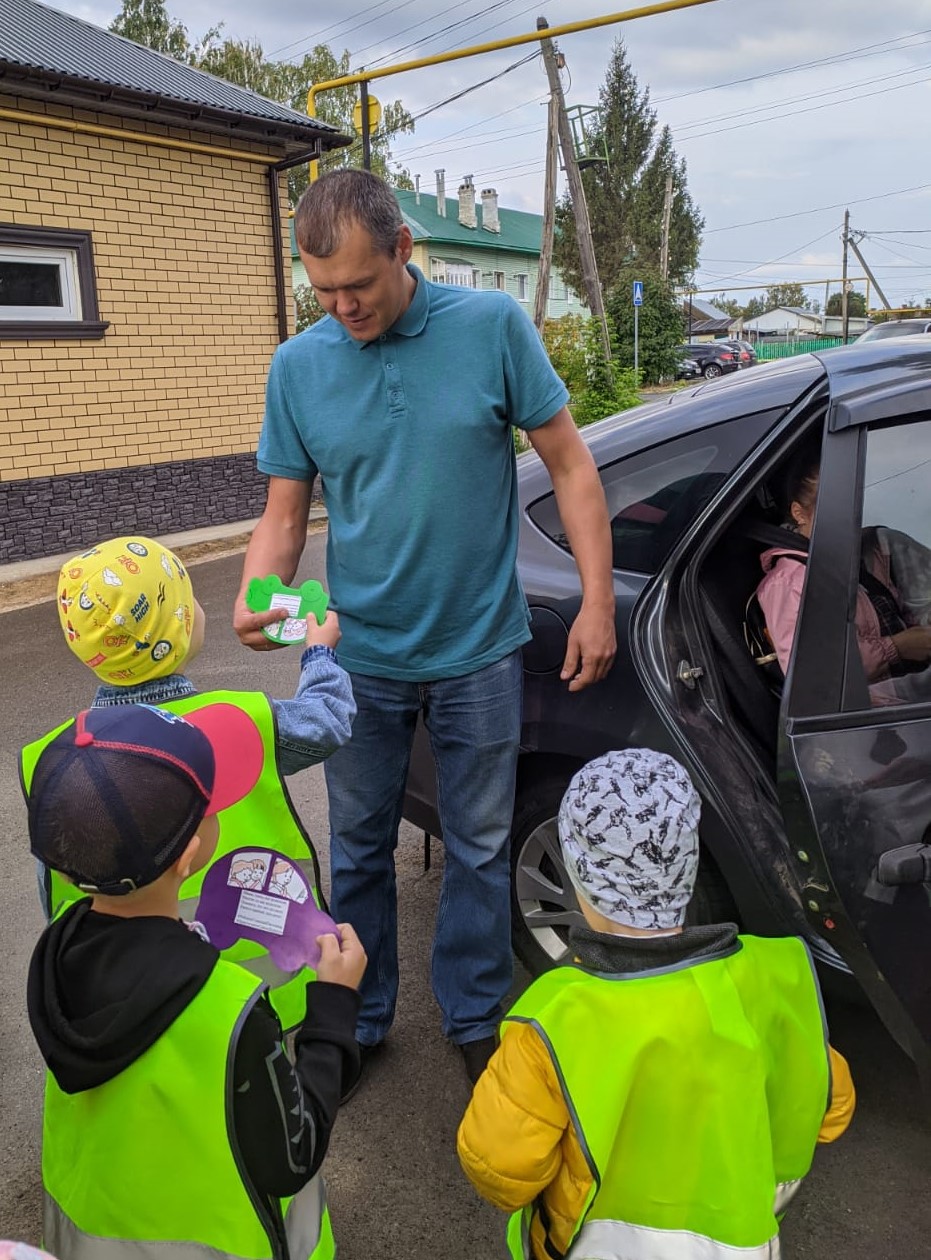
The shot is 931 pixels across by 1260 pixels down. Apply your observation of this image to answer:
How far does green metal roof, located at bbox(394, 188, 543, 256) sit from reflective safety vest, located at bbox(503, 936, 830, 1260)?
121 feet

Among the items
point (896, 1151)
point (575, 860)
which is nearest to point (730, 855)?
point (896, 1151)

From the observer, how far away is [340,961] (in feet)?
5.10

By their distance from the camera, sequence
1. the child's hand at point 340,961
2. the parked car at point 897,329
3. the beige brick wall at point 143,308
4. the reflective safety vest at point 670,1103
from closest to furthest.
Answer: the reflective safety vest at point 670,1103, the child's hand at point 340,961, the beige brick wall at point 143,308, the parked car at point 897,329

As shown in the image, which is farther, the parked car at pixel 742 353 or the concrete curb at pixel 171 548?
the parked car at pixel 742 353

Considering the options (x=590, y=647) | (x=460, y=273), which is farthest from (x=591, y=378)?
(x=460, y=273)

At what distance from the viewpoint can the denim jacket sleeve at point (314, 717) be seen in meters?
1.81

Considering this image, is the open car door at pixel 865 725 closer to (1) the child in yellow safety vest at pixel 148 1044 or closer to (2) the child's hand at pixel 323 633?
(2) the child's hand at pixel 323 633

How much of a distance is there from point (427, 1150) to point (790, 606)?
1.56m

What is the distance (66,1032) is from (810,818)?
4.83 ft

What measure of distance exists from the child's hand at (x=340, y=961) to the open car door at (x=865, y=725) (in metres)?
1.03

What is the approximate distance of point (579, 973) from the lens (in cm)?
147

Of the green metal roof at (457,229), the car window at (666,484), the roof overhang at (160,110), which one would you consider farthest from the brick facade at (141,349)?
the green metal roof at (457,229)

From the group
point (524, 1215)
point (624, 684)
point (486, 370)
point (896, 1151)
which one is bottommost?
point (896, 1151)

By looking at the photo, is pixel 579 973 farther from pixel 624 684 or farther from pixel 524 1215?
pixel 624 684
